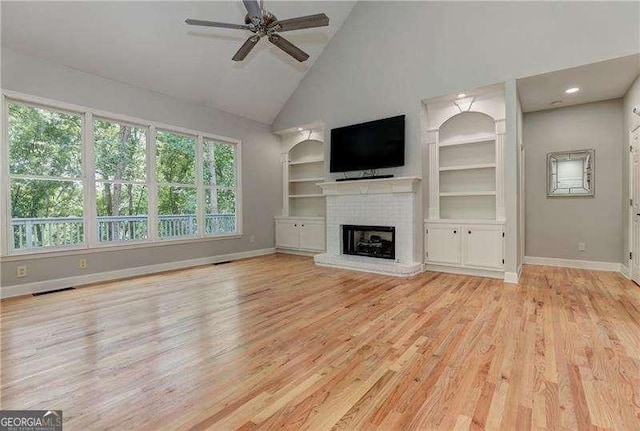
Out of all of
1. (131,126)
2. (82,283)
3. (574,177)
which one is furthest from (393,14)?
(82,283)

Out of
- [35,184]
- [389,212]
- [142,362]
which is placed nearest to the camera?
[142,362]

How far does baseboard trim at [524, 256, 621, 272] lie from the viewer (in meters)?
4.79

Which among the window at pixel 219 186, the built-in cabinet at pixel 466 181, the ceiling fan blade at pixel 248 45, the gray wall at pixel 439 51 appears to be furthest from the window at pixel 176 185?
the built-in cabinet at pixel 466 181

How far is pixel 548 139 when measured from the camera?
522 cm

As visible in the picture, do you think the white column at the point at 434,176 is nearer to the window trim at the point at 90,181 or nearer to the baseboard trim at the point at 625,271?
the baseboard trim at the point at 625,271

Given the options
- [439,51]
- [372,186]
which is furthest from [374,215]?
[439,51]

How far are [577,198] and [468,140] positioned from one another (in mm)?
2128

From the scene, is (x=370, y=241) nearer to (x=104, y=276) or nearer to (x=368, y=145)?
(x=368, y=145)

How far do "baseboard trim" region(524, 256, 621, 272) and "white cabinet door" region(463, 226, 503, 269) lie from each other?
167 cm

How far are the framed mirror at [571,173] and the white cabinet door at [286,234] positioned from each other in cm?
482

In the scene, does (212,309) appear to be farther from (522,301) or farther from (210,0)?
(210,0)

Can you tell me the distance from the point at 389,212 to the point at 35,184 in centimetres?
496

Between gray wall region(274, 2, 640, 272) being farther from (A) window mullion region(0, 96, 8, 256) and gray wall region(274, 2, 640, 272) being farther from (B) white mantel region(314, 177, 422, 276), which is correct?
(A) window mullion region(0, 96, 8, 256)

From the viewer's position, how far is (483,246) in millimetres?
4449
